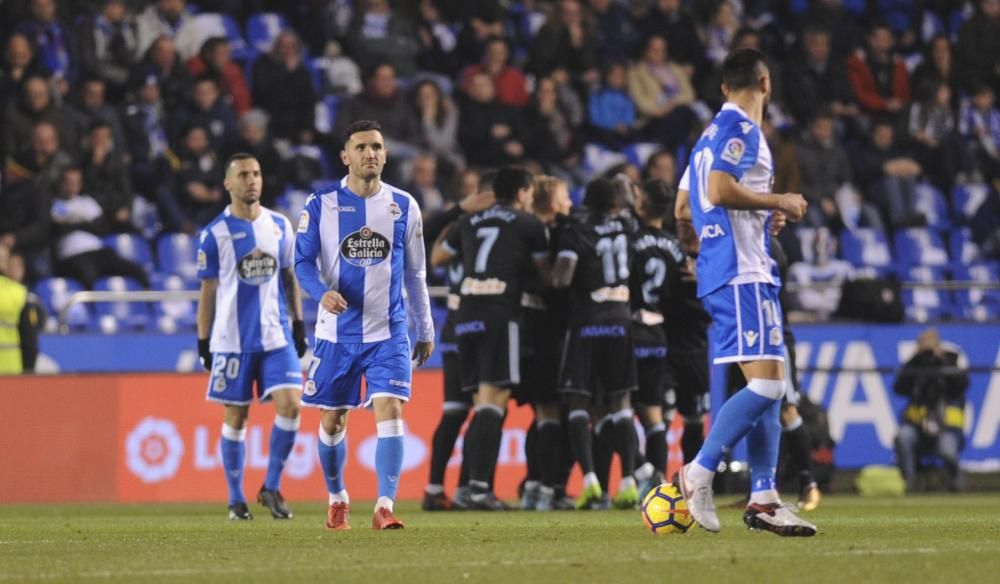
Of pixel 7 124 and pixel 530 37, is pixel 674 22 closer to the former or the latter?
pixel 530 37

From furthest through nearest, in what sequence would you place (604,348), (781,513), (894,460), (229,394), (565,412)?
(894,460)
(565,412)
(604,348)
(229,394)
(781,513)

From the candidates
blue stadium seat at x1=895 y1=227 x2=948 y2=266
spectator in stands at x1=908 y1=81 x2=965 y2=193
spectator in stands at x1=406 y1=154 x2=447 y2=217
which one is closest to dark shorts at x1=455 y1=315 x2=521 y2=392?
spectator in stands at x1=406 y1=154 x2=447 y2=217

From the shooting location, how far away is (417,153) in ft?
65.7

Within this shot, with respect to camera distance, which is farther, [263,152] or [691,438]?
[263,152]

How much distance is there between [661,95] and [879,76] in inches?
144

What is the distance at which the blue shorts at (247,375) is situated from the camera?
1166cm

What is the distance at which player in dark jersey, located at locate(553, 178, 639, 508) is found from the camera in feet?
40.7

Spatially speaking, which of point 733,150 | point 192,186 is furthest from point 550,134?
point 733,150

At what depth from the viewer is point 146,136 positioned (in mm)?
19016

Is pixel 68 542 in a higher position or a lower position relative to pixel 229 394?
lower

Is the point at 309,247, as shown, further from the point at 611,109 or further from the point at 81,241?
the point at 611,109

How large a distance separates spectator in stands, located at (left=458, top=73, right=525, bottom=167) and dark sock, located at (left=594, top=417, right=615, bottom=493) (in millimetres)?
7645

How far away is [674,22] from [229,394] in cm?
1265

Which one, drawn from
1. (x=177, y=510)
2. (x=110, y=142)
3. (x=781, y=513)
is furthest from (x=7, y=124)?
(x=781, y=513)
